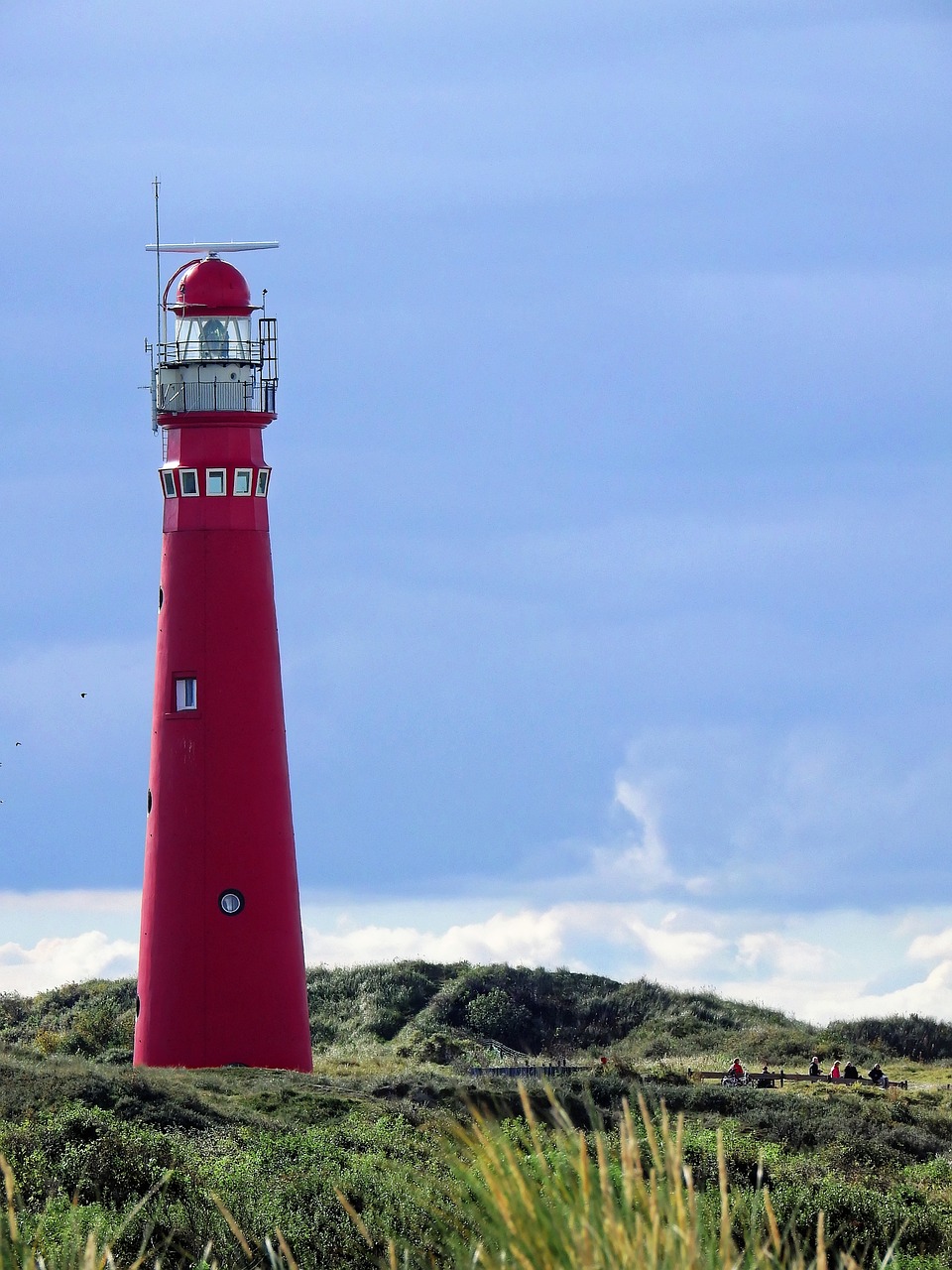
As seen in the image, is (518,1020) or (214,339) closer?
(214,339)

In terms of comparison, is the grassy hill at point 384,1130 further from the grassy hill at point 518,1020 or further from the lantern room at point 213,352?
the lantern room at point 213,352

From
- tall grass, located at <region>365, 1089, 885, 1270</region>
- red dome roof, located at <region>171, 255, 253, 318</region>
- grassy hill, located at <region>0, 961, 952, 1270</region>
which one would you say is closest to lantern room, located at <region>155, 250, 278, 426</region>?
red dome roof, located at <region>171, 255, 253, 318</region>

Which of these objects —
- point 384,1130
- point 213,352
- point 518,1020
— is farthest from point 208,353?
point 518,1020

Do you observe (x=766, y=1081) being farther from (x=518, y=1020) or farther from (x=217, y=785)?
(x=518, y=1020)

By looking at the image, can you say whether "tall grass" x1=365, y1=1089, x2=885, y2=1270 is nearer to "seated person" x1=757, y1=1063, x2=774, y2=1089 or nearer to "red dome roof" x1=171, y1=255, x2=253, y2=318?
"red dome roof" x1=171, y1=255, x2=253, y2=318

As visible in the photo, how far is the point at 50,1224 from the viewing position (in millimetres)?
13328

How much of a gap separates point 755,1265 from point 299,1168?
13417 mm

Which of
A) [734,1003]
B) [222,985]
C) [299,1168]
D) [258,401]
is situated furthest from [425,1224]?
[734,1003]

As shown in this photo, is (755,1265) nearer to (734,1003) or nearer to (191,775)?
(191,775)

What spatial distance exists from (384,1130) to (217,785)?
8.78 meters

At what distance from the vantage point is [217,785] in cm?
2973

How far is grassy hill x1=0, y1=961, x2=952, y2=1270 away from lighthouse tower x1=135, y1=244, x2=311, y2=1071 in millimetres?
1313

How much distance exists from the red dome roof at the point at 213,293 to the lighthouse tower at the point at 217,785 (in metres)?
1.46

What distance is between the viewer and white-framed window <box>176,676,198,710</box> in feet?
98.4
